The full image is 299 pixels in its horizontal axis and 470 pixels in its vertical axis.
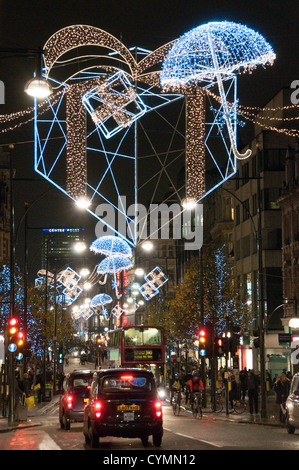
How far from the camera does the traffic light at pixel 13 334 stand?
33.3 m

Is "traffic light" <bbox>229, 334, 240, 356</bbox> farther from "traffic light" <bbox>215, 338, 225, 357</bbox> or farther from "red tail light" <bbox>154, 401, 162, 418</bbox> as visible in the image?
"red tail light" <bbox>154, 401, 162, 418</bbox>

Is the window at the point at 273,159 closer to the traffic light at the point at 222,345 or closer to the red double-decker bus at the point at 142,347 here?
the red double-decker bus at the point at 142,347

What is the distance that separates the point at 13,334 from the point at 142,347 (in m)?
13.5

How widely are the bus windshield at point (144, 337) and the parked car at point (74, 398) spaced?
15998mm

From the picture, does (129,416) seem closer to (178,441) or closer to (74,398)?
(178,441)

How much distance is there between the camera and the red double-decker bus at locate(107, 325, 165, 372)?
45781 mm

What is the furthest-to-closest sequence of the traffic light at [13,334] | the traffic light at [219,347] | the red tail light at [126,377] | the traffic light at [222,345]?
the traffic light at [219,347] → the traffic light at [222,345] → the traffic light at [13,334] → the red tail light at [126,377]

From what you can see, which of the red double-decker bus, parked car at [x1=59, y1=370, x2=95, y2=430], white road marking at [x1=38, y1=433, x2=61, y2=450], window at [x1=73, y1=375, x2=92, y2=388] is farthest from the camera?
the red double-decker bus

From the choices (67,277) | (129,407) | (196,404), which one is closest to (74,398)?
(129,407)

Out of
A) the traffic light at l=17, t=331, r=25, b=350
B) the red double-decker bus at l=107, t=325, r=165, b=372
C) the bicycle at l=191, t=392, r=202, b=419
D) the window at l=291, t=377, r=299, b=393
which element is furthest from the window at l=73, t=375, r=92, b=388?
the red double-decker bus at l=107, t=325, r=165, b=372

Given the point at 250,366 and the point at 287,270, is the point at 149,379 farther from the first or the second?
the point at 250,366

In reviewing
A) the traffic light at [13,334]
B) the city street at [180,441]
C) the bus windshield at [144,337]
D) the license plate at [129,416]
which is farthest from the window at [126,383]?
the bus windshield at [144,337]

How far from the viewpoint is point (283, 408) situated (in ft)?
102

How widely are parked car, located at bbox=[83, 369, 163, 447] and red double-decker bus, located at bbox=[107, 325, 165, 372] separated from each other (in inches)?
985
